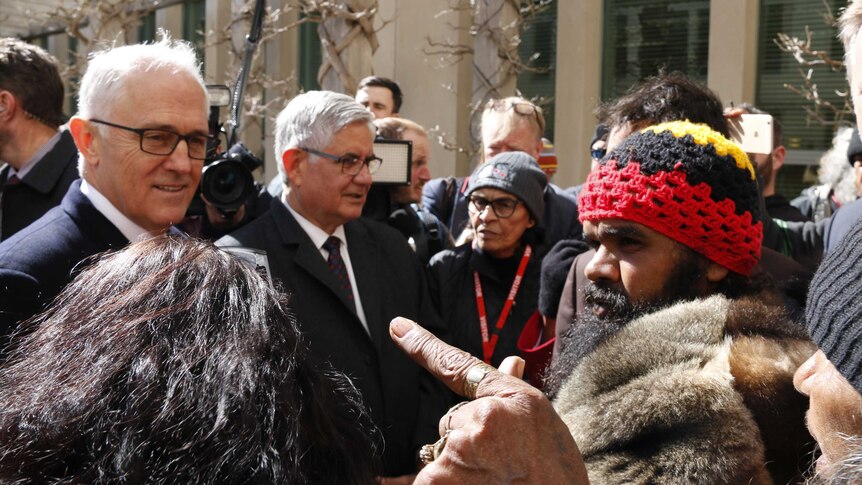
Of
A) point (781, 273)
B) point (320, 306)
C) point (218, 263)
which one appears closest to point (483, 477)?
point (218, 263)

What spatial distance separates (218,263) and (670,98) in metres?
2.08

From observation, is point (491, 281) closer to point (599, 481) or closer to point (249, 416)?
point (599, 481)

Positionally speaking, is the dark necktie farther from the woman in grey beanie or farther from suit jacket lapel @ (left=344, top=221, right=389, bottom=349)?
the woman in grey beanie

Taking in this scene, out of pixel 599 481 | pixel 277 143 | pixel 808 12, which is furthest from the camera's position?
pixel 808 12

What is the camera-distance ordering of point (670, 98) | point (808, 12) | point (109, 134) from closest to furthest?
point (109, 134), point (670, 98), point (808, 12)

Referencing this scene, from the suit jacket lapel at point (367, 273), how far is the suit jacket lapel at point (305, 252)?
0.09m

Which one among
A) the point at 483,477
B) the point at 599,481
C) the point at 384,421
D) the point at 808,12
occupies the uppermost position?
the point at 808,12

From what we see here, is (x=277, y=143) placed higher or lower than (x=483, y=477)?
higher

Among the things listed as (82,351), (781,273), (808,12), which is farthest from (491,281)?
(808,12)

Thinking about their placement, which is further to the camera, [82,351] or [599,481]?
[599,481]

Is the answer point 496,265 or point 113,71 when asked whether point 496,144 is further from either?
point 113,71

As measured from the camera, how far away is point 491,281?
3.78m

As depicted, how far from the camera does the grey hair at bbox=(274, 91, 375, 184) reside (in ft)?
11.3

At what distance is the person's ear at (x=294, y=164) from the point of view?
11.2 feet
